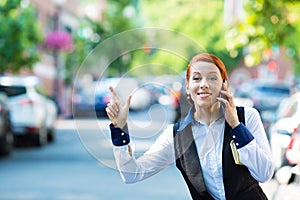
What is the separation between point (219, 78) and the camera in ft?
8.55

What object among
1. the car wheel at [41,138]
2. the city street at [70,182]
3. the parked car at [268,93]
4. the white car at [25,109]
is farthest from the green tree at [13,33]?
the parked car at [268,93]

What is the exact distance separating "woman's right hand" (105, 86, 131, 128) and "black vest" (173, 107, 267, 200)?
25cm

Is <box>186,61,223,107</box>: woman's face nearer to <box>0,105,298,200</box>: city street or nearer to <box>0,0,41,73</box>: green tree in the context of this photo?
<box>0,105,298,200</box>: city street

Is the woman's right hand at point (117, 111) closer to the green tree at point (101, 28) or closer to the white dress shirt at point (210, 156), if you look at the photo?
the white dress shirt at point (210, 156)

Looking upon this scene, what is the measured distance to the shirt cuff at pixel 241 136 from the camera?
2.51m

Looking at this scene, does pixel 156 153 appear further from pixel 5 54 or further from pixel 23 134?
pixel 5 54

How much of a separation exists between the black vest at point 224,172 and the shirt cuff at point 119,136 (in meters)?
0.21

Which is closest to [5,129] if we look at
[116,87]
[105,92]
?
[105,92]

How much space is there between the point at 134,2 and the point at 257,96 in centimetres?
1611

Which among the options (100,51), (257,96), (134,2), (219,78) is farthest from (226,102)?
(134,2)

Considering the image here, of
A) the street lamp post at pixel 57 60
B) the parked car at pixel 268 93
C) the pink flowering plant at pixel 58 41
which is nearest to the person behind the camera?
the parked car at pixel 268 93

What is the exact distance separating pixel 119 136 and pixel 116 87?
21 centimetres

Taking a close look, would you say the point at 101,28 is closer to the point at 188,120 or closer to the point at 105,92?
the point at 105,92

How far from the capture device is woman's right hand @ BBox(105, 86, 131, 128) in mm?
2551
